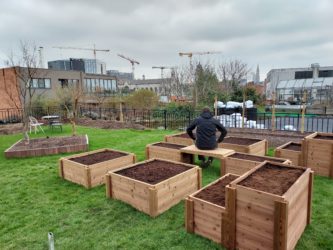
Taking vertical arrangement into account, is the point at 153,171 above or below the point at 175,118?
below

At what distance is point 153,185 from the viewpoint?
3.56m

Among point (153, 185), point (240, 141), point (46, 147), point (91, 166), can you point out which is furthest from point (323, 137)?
point (46, 147)

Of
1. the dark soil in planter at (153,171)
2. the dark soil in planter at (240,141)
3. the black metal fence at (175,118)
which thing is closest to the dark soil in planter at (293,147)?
the dark soil in planter at (240,141)

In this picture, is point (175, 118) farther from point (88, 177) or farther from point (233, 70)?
point (233, 70)

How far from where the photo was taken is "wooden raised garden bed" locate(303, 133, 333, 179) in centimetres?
503

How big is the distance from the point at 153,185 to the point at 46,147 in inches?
219

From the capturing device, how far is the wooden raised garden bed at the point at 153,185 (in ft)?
11.8

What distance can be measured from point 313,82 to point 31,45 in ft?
100

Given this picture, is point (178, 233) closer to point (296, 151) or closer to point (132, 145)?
point (296, 151)

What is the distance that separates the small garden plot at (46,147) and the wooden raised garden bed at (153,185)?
4.00 meters

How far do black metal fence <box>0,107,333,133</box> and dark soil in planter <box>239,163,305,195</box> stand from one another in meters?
8.03

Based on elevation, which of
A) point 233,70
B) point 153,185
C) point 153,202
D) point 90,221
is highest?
point 233,70

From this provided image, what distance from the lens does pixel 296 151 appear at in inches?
221

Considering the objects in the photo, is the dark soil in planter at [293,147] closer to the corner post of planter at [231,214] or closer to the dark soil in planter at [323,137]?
the dark soil in planter at [323,137]
